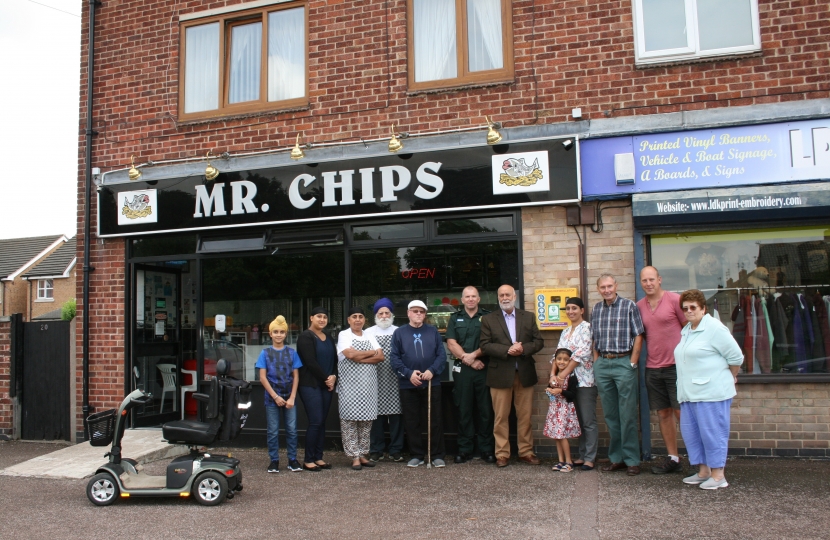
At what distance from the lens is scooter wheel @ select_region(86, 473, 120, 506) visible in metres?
6.15

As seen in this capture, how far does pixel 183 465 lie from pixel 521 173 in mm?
4535

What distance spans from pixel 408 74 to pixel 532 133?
5.62 feet

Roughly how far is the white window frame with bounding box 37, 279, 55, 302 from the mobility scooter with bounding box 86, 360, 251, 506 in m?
38.7

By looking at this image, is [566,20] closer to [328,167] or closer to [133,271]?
[328,167]

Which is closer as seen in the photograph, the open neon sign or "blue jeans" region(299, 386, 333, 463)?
"blue jeans" region(299, 386, 333, 463)

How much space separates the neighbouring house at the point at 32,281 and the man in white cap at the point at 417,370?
123 feet

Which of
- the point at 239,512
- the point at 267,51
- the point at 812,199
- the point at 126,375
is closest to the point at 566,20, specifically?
the point at 812,199

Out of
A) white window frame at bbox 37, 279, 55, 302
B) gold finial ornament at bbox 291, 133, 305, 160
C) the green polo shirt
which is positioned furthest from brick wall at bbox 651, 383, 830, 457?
white window frame at bbox 37, 279, 55, 302

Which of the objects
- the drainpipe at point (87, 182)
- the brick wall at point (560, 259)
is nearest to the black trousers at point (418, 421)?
the brick wall at point (560, 259)

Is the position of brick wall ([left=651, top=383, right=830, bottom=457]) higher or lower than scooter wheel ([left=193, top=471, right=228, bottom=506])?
higher

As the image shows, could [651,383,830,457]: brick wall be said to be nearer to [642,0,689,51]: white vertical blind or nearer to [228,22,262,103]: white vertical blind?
[642,0,689,51]: white vertical blind

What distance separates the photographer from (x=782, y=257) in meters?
7.42

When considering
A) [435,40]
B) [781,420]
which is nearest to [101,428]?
[435,40]

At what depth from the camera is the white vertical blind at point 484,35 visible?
325 inches
